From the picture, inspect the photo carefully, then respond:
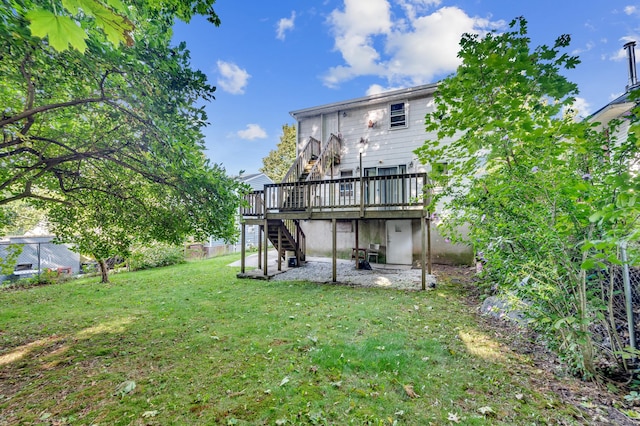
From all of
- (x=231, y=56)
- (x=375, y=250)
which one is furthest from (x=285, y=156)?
(x=375, y=250)

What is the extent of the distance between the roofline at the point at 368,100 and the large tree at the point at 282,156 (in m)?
16.9

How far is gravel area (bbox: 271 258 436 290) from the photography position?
27.2ft

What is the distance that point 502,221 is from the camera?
11.5 ft

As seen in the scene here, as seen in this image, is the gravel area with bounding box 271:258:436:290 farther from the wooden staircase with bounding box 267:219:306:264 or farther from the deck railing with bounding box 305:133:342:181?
the deck railing with bounding box 305:133:342:181

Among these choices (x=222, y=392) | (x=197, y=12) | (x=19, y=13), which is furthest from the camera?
(x=197, y=12)

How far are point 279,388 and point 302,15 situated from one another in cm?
1493

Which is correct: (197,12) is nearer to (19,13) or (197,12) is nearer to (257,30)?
(19,13)

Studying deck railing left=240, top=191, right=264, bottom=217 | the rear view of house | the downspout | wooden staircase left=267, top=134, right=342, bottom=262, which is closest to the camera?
the downspout

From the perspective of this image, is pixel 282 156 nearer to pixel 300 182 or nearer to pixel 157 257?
pixel 157 257

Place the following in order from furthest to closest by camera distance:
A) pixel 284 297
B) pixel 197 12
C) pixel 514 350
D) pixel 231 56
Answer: pixel 231 56 < pixel 284 297 < pixel 197 12 < pixel 514 350

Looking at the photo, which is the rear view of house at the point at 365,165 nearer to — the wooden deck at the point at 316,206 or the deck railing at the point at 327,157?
the deck railing at the point at 327,157

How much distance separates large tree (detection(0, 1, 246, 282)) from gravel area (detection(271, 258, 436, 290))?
14.2 feet

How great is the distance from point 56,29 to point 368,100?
12636mm

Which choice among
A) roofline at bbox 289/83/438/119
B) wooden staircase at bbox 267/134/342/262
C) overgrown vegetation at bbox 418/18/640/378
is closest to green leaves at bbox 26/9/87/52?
overgrown vegetation at bbox 418/18/640/378
